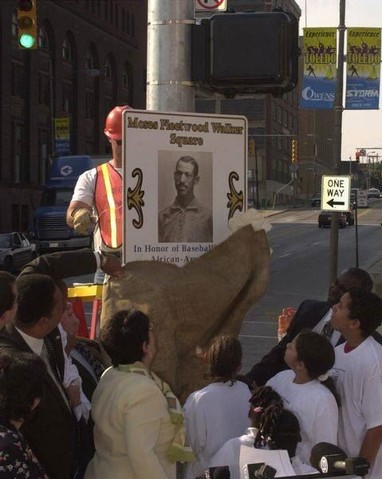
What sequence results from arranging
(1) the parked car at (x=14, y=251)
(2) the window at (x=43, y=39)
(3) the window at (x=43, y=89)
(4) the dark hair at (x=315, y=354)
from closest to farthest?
1. (4) the dark hair at (x=315, y=354)
2. (1) the parked car at (x=14, y=251)
3. (2) the window at (x=43, y=39)
4. (3) the window at (x=43, y=89)

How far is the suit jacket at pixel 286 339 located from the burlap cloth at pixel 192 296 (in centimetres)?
33

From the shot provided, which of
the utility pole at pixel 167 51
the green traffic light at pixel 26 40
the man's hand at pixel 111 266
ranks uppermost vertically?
the green traffic light at pixel 26 40

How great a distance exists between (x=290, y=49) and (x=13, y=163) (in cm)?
5174

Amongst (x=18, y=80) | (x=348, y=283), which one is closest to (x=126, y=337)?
(x=348, y=283)

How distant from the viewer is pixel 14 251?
108 ft

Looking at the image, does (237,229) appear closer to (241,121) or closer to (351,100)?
(241,121)

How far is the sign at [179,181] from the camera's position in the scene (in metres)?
4.56

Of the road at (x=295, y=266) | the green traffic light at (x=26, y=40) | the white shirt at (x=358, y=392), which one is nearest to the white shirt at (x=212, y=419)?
the white shirt at (x=358, y=392)

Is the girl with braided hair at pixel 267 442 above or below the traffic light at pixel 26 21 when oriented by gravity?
below

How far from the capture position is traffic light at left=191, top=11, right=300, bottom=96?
492cm

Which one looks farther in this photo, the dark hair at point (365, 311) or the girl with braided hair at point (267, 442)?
the dark hair at point (365, 311)

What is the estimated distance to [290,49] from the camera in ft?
16.5

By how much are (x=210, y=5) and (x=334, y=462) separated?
2.79m

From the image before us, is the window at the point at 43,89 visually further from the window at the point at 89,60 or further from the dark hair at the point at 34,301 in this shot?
the dark hair at the point at 34,301
